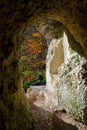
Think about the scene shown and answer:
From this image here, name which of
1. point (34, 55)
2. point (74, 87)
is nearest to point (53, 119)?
point (74, 87)

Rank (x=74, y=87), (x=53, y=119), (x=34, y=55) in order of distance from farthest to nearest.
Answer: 1. (x=34, y=55)
2. (x=53, y=119)
3. (x=74, y=87)

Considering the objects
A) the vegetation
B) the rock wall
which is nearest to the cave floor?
the rock wall

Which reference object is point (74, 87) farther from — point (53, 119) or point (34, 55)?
point (34, 55)

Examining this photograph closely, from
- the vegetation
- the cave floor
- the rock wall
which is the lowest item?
the cave floor

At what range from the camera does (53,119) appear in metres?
7.22

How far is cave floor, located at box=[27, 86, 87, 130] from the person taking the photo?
654cm

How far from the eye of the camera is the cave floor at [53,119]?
258 inches

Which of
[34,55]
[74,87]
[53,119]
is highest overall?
[34,55]

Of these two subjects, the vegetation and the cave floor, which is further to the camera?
the vegetation

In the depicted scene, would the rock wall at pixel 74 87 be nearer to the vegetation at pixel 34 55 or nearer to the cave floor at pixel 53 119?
the cave floor at pixel 53 119

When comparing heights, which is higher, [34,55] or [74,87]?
[34,55]

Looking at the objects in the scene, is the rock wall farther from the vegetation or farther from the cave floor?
the vegetation

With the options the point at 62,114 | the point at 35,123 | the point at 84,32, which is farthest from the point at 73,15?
the point at 62,114

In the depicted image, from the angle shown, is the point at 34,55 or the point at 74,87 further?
the point at 34,55
